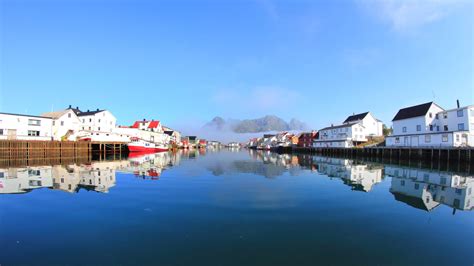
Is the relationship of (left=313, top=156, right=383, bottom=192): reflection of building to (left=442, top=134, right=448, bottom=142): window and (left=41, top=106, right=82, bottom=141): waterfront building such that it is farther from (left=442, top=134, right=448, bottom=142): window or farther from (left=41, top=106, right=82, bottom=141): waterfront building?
(left=41, top=106, right=82, bottom=141): waterfront building

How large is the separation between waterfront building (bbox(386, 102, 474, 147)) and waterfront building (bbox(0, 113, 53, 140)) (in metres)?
71.2

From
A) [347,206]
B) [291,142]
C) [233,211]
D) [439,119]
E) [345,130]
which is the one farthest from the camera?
[291,142]

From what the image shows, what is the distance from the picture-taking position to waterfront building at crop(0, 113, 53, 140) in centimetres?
4631

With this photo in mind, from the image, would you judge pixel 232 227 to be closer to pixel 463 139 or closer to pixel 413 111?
pixel 463 139

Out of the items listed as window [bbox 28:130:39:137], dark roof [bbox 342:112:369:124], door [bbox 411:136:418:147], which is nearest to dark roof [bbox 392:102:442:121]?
door [bbox 411:136:418:147]

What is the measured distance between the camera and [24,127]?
4903cm

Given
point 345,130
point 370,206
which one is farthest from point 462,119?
point 370,206

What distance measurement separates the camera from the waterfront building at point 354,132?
247 ft

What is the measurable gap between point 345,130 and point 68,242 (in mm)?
79282

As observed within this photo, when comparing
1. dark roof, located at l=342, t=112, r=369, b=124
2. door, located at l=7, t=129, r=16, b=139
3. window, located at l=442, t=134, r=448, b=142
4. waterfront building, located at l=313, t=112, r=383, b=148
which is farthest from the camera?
dark roof, located at l=342, t=112, r=369, b=124

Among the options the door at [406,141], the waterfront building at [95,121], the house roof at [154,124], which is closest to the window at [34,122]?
the waterfront building at [95,121]

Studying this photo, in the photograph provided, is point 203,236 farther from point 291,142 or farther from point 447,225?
point 291,142

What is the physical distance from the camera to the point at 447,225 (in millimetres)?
8766

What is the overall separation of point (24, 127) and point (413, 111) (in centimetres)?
7450
